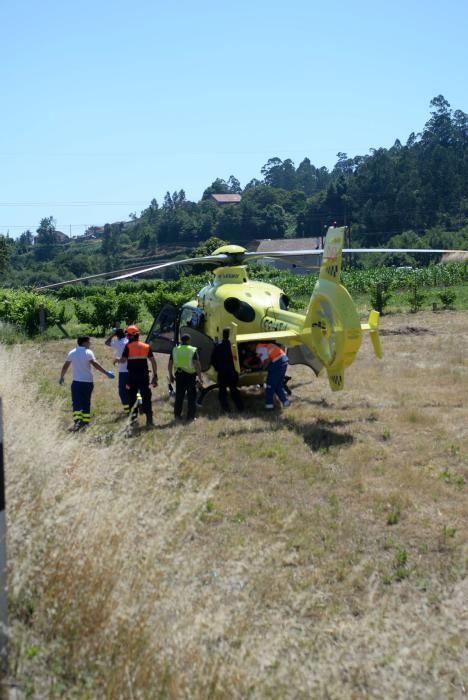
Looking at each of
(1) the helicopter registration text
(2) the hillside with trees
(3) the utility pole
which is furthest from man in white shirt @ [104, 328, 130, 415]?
(2) the hillside with trees

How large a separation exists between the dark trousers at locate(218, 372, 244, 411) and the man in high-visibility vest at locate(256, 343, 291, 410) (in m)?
0.54

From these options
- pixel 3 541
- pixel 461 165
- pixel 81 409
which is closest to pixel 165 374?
pixel 81 409

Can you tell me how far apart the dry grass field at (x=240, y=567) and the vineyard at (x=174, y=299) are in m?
18.1

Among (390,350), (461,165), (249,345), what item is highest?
(461,165)

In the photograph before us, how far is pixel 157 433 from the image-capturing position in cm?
1222

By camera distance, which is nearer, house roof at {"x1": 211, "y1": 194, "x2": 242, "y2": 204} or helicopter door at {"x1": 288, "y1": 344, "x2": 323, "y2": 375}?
helicopter door at {"x1": 288, "y1": 344, "x2": 323, "y2": 375}

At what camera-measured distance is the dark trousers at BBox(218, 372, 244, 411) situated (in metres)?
13.9

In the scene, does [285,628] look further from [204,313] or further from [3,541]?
[204,313]

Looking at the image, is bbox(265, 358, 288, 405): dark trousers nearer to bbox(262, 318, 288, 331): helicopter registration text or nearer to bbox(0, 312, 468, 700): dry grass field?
bbox(262, 318, 288, 331): helicopter registration text

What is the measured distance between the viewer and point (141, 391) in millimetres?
12648

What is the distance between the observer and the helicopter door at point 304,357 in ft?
43.5

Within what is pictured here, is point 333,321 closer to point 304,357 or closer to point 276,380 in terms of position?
point 304,357

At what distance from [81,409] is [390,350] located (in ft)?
39.9

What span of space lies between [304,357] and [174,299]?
2059cm
